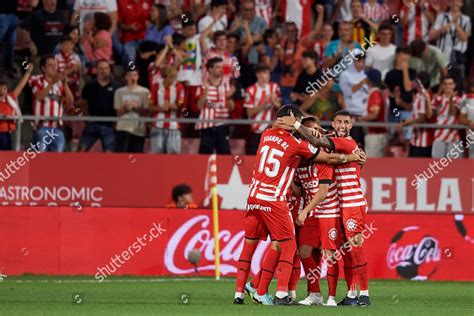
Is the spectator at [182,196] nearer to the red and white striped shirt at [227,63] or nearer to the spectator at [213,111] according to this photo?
the spectator at [213,111]

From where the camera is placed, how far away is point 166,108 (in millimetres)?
23188

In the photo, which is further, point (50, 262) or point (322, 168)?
point (50, 262)

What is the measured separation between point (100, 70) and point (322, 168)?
8703 millimetres

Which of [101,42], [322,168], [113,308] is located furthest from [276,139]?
[101,42]

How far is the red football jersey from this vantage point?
14953 mm

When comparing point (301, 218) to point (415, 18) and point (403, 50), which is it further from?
point (415, 18)

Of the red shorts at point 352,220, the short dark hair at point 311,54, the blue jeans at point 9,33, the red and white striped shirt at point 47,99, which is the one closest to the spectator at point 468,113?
the short dark hair at point 311,54

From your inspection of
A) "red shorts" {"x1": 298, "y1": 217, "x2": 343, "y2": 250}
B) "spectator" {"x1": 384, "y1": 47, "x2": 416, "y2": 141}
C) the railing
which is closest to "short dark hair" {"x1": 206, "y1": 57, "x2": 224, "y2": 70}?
the railing

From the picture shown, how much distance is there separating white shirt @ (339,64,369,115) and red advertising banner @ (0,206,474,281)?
9.59 feet

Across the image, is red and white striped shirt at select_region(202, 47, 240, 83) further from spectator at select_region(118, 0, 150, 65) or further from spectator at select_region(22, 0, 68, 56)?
spectator at select_region(22, 0, 68, 56)

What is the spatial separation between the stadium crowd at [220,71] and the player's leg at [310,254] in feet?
23.8

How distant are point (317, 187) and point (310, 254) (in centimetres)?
97

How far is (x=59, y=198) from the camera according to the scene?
74.3 feet

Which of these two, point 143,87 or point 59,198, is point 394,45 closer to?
point 143,87
